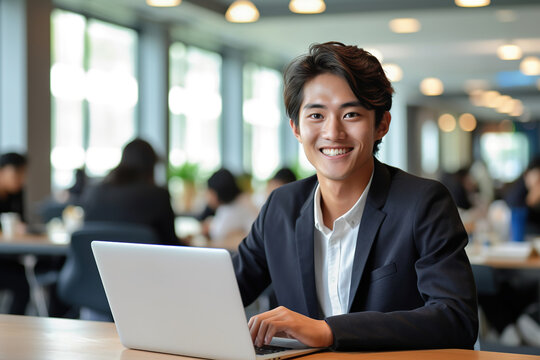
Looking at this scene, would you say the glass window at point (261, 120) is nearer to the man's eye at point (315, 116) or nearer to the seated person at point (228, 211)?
the seated person at point (228, 211)

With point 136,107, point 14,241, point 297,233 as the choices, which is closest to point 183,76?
point 136,107

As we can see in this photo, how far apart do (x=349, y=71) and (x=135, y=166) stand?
2334 mm

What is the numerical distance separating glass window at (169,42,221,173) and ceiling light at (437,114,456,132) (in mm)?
13095

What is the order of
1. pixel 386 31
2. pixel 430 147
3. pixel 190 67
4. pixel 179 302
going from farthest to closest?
pixel 430 147 → pixel 190 67 → pixel 386 31 → pixel 179 302

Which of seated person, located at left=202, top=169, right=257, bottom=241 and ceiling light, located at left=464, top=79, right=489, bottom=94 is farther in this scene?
ceiling light, located at left=464, top=79, right=489, bottom=94

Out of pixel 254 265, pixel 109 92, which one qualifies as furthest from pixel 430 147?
pixel 254 265

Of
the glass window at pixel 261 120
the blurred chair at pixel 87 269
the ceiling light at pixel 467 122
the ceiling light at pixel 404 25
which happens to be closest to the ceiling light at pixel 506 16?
the ceiling light at pixel 404 25

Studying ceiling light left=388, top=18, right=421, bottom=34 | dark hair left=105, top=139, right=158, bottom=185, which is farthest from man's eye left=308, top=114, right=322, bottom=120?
ceiling light left=388, top=18, right=421, bottom=34

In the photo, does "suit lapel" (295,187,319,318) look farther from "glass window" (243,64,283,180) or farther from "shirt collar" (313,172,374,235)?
"glass window" (243,64,283,180)

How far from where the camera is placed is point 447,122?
24.9 meters

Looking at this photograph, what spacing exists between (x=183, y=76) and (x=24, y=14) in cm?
372

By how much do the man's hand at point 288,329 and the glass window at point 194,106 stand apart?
908 cm

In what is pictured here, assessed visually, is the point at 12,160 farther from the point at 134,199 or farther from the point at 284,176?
the point at 134,199

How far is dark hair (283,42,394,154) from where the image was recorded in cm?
170
